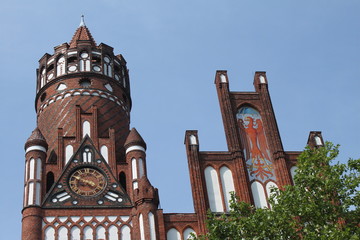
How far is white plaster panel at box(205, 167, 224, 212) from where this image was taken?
75.8ft

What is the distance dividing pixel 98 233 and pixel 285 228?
8022mm

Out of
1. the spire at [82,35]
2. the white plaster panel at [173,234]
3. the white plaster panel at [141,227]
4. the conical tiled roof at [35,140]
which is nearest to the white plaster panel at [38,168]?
the conical tiled roof at [35,140]

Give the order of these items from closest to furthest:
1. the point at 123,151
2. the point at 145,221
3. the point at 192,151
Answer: the point at 145,221, the point at 192,151, the point at 123,151

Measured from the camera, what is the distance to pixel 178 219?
22.7 m

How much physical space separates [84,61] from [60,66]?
1232 millimetres

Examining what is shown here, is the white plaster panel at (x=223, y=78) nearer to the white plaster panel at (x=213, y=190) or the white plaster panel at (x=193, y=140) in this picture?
the white plaster panel at (x=193, y=140)

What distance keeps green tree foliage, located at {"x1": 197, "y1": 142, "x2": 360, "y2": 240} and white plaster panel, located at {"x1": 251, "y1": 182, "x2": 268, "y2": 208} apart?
473 cm

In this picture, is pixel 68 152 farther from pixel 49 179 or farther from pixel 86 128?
pixel 86 128

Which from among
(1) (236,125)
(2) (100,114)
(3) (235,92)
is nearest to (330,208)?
(1) (236,125)

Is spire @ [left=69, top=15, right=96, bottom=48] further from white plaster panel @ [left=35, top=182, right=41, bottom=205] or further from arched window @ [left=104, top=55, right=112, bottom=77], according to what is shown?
white plaster panel @ [left=35, top=182, right=41, bottom=205]

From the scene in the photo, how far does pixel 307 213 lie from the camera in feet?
57.8

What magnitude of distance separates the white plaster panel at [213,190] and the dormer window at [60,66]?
997cm

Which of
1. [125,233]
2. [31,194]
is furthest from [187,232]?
[31,194]

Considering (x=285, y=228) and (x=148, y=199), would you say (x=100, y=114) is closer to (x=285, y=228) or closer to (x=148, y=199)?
(x=148, y=199)
